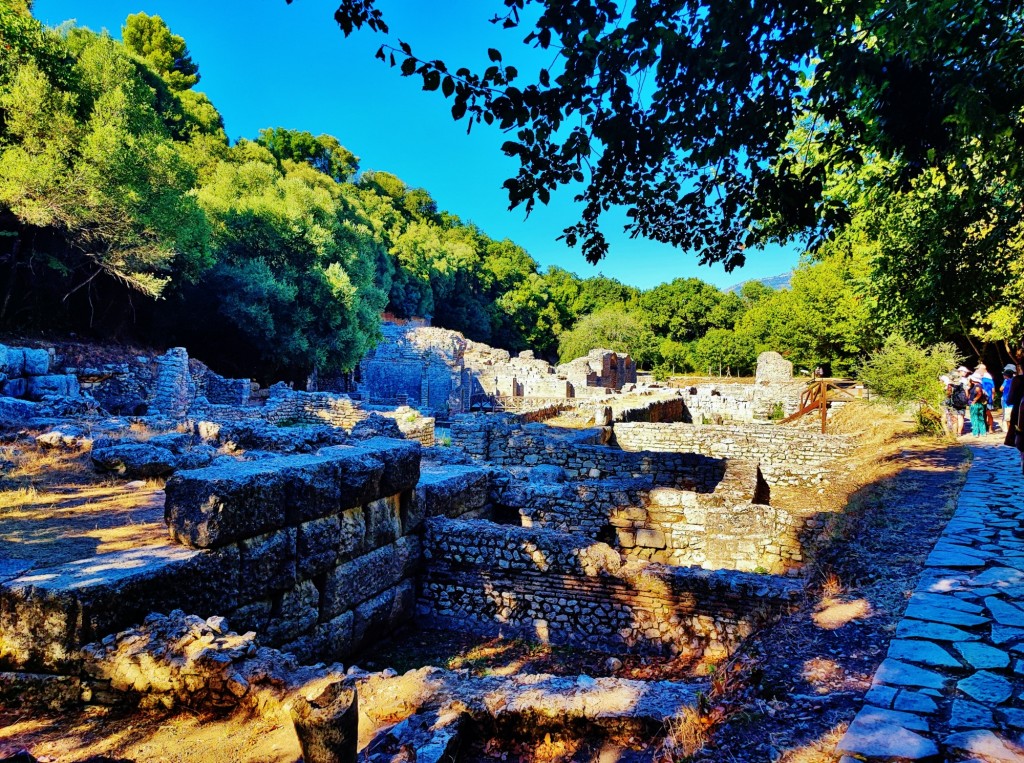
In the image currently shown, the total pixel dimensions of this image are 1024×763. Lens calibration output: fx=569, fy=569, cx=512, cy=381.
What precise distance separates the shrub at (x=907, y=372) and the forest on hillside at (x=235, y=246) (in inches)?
32.7

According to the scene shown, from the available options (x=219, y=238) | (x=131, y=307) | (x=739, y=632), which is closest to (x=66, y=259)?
(x=131, y=307)

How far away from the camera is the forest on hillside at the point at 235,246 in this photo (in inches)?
321

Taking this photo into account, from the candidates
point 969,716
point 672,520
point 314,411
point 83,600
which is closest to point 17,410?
point 314,411

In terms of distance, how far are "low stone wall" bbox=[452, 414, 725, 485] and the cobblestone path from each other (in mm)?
5583

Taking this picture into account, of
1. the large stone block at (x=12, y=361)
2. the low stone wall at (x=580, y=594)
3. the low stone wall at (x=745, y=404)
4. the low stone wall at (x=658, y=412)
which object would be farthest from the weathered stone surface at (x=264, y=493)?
the low stone wall at (x=745, y=404)

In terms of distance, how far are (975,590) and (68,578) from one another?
5570 mm

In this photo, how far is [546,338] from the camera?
63.2 metres

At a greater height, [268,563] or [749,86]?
[749,86]

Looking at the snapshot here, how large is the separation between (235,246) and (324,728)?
87.3 ft

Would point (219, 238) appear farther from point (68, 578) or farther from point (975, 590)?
point (975, 590)

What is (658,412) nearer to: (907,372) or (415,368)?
(907,372)

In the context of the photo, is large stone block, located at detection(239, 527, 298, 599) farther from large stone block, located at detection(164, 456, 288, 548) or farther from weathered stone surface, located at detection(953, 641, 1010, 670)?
weathered stone surface, located at detection(953, 641, 1010, 670)

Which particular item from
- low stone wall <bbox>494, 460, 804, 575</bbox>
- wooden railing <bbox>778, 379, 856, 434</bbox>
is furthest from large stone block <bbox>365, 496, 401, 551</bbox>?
wooden railing <bbox>778, 379, 856, 434</bbox>

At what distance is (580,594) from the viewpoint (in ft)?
18.7
